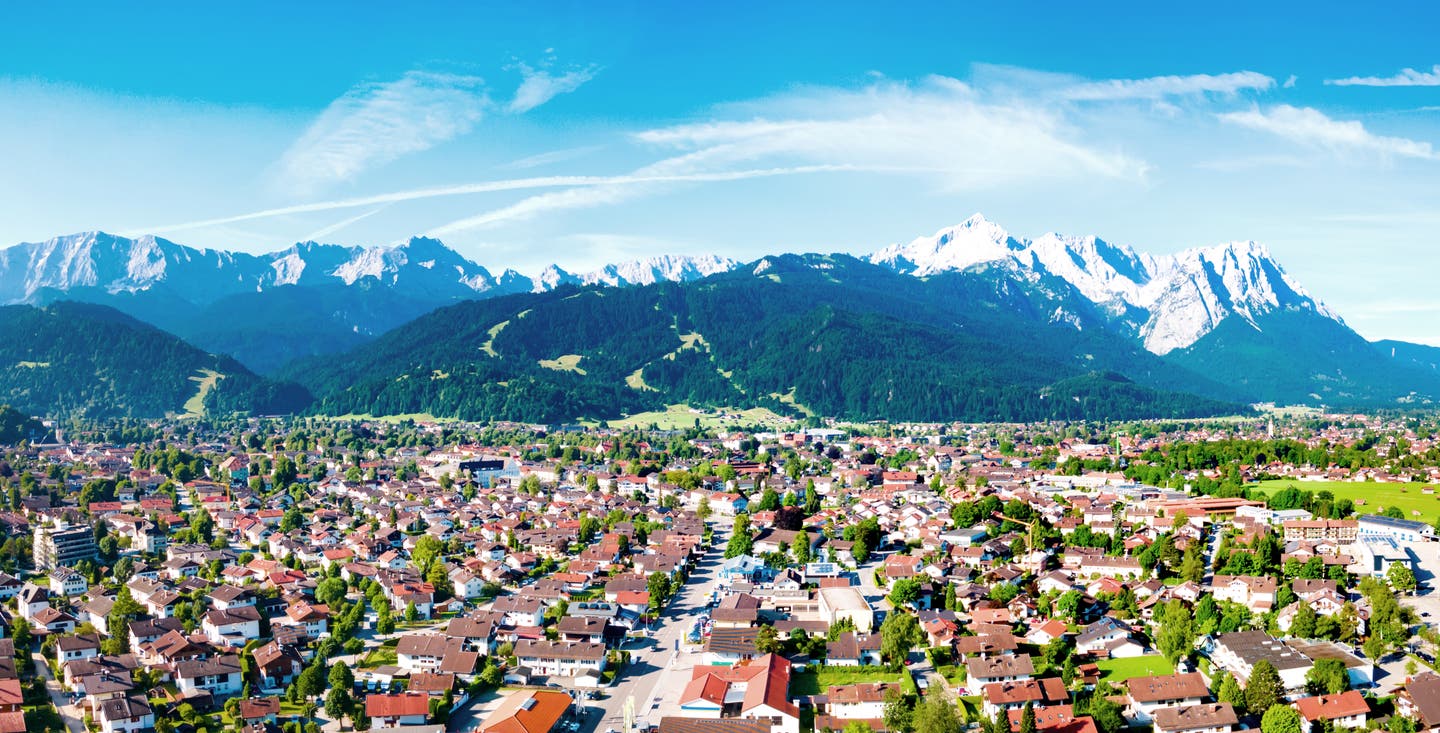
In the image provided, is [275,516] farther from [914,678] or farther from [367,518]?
[914,678]

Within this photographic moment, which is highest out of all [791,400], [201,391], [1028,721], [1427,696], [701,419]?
[791,400]

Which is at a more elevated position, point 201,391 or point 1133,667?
point 201,391

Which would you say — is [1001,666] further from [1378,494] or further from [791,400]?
[791,400]

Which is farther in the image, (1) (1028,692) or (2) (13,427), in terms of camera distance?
(2) (13,427)

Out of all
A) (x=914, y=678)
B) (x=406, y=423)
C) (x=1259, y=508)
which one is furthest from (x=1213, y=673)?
(x=406, y=423)

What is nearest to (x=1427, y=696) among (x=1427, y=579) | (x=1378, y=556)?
(x=1427, y=579)

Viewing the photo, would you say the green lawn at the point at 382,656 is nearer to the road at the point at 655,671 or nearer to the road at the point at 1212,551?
the road at the point at 655,671
